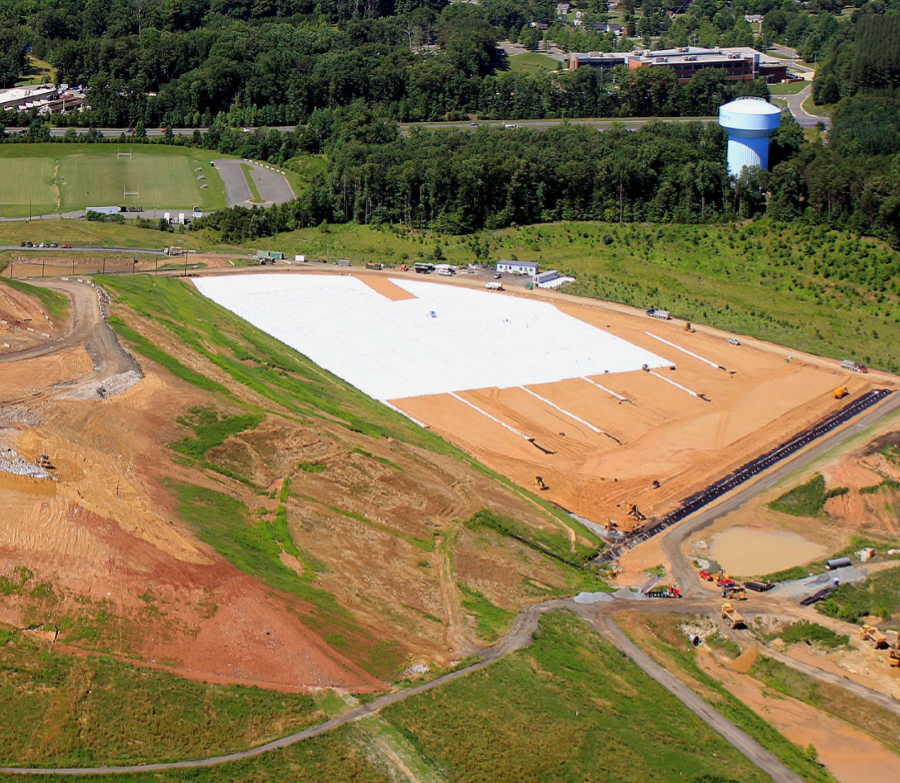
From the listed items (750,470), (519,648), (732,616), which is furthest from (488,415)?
→ (519,648)

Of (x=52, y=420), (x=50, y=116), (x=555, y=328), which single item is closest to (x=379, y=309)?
(x=555, y=328)

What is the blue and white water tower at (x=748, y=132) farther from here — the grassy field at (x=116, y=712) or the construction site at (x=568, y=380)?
the grassy field at (x=116, y=712)

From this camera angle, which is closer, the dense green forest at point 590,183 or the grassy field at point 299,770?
the grassy field at point 299,770

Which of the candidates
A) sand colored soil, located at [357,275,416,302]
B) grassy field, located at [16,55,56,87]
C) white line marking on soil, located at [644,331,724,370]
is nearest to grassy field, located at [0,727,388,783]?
white line marking on soil, located at [644,331,724,370]

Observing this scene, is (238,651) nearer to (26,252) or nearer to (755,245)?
(26,252)

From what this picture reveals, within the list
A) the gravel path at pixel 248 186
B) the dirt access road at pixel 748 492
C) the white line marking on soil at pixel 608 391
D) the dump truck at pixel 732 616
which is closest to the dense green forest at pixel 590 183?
the gravel path at pixel 248 186
